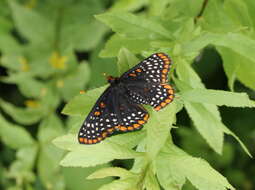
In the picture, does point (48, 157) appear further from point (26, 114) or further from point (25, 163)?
point (26, 114)

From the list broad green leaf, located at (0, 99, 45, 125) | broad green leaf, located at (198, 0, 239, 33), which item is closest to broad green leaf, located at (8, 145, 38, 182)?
broad green leaf, located at (0, 99, 45, 125)

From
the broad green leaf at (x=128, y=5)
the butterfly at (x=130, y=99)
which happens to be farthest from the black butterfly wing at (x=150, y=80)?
the broad green leaf at (x=128, y=5)

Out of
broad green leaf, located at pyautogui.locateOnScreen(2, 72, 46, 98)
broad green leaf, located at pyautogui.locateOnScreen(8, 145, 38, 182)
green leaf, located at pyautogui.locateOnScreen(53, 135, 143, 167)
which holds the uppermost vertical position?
green leaf, located at pyautogui.locateOnScreen(53, 135, 143, 167)

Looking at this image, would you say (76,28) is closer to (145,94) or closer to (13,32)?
(13,32)

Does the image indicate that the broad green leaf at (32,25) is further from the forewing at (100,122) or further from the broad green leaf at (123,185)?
the broad green leaf at (123,185)

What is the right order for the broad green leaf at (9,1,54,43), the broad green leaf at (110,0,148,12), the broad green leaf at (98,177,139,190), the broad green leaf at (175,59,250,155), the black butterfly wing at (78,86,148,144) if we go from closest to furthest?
the broad green leaf at (98,177,139,190)
the black butterfly wing at (78,86,148,144)
the broad green leaf at (175,59,250,155)
the broad green leaf at (110,0,148,12)
the broad green leaf at (9,1,54,43)

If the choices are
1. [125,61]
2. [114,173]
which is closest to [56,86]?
[125,61]

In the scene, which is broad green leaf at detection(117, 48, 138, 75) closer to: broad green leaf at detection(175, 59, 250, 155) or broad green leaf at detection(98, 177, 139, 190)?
broad green leaf at detection(175, 59, 250, 155)
